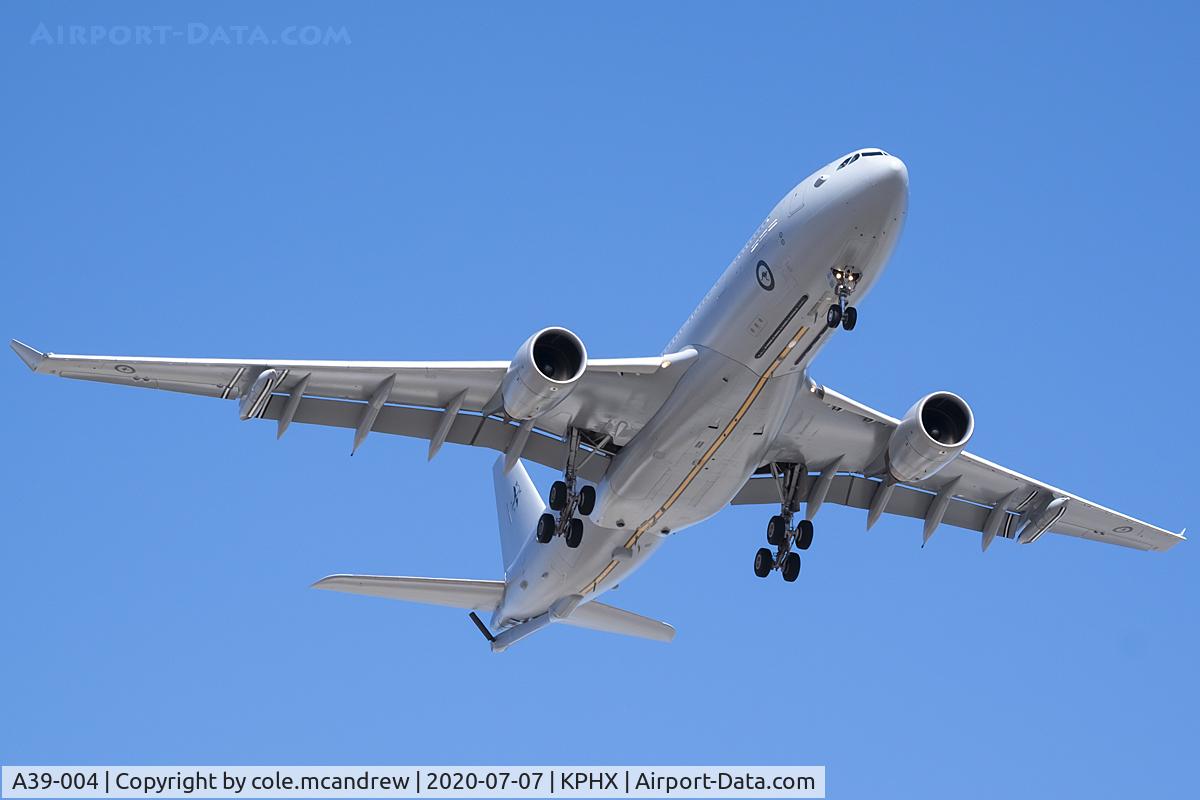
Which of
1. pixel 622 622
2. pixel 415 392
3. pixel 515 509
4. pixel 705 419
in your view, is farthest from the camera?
pixel 515 509

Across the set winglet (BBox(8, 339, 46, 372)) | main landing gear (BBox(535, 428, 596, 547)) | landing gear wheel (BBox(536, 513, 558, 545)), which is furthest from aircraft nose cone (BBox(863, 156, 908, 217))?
winglet (BBox(8, 339, 46, 372))

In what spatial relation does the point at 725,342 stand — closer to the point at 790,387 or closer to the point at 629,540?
the point at 790,387

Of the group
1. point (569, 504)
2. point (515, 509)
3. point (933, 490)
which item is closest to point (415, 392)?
point (569, 504)

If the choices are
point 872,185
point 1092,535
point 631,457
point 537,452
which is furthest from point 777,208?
point 1092,535

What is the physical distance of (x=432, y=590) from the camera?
3197 centimetres

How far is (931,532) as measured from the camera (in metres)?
31.3

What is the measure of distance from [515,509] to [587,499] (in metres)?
7.05

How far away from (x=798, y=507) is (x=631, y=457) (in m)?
4.48

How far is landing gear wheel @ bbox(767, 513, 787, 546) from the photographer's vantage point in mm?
28938

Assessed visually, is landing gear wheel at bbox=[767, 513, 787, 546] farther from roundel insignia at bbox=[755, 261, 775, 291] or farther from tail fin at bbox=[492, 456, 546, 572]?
roundel insignia at bbox=[755, 261, 775, 291]

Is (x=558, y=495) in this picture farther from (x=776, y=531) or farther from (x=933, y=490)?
(x=933, y=490)

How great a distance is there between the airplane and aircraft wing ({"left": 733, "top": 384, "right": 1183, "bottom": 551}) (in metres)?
0.04

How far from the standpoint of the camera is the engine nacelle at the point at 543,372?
23.9 meters

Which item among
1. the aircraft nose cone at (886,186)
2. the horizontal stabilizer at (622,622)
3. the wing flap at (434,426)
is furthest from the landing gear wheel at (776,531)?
the aircraft nose cone at (886,186)
